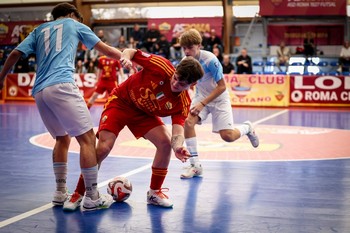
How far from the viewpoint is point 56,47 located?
5750mm

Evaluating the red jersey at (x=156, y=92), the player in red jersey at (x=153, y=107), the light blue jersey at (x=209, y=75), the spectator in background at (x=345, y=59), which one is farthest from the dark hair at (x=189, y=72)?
the spectator in background at (x=345, y=59)

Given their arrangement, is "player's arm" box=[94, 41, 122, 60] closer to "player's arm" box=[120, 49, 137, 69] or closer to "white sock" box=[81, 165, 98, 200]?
"player's arm" box=[120, 49, 137, 69]

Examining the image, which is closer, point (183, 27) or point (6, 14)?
point (183, 27)

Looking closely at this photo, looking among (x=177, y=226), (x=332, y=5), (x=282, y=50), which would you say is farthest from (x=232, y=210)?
(x=332, y=5)

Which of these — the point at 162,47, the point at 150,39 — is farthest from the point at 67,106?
the point at 150,39

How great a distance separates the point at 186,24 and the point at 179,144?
2512 cm

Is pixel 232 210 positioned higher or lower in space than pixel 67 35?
lower

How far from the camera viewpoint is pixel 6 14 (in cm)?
3444

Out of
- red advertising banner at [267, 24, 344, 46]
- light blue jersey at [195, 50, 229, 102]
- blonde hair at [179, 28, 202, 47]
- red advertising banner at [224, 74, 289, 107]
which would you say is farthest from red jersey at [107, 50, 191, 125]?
red advertising banner at [267, 24, 344, 46]

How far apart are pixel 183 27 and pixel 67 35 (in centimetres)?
2476

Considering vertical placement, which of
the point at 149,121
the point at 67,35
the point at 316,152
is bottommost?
the point at 316,152

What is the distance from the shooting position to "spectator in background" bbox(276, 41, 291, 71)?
2645 centimetres

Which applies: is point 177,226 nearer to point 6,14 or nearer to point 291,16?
point 291,16

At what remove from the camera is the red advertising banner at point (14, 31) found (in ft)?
108
